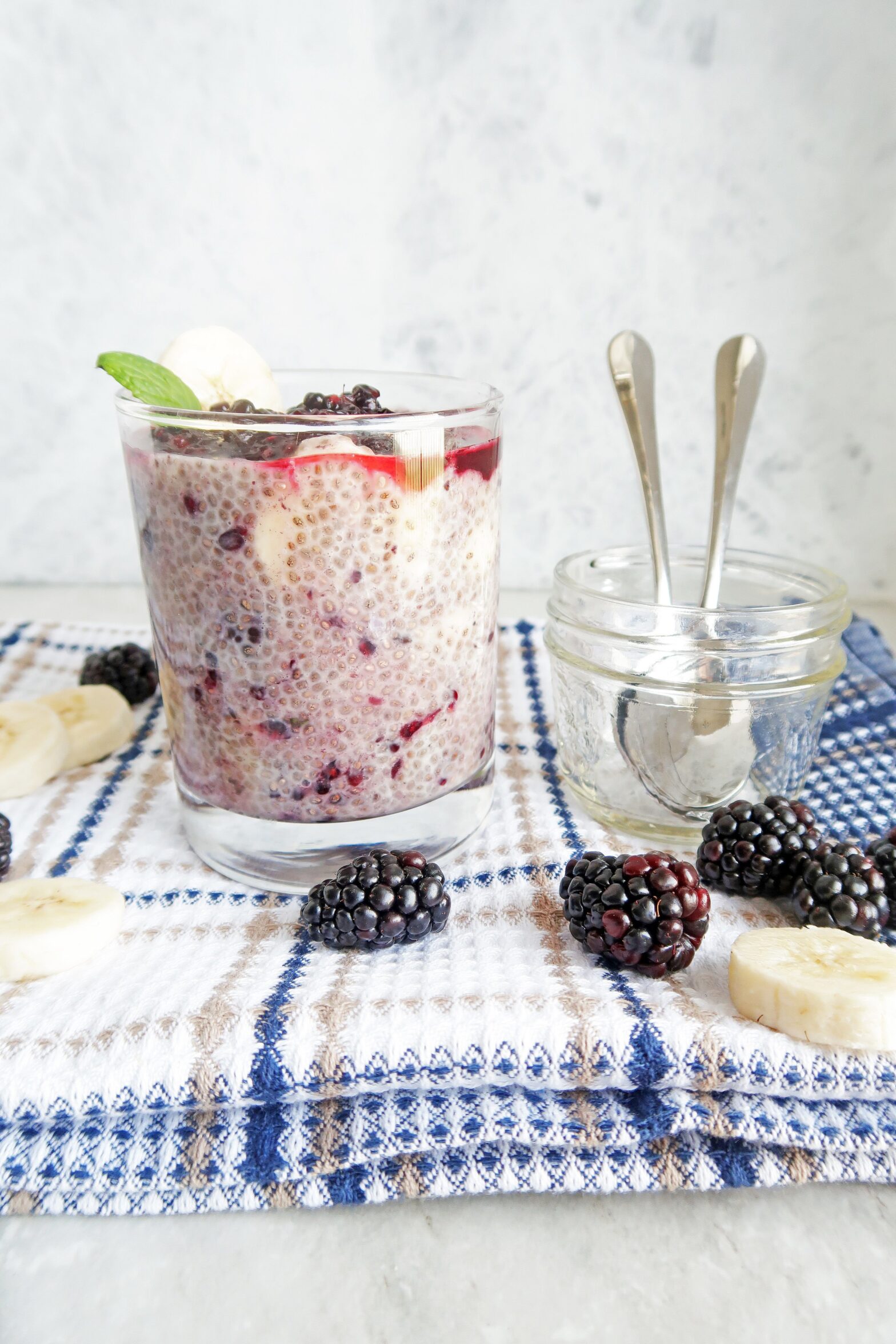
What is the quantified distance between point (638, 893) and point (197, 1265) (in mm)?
374

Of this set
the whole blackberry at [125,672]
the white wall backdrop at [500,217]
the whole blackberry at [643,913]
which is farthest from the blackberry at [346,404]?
the white wall backdrop at [500,217]

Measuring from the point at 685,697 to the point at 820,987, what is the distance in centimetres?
35

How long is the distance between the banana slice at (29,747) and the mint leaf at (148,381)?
471 millimetres

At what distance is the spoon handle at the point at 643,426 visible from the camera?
107 centimetres

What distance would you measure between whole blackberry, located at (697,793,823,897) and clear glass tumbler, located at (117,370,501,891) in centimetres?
23

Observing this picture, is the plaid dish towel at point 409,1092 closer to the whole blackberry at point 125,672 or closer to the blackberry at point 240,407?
the blackberry at point 240,407

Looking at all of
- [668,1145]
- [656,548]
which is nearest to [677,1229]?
[668,1145]

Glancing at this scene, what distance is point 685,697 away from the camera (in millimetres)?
952

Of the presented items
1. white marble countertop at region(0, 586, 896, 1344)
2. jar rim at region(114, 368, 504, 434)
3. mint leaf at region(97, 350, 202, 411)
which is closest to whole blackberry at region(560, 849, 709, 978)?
white marble countertop at region(0, 586, 896, 1344)

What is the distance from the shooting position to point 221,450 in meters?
0.75

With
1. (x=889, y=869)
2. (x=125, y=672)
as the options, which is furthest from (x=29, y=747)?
(x=889, y=869)

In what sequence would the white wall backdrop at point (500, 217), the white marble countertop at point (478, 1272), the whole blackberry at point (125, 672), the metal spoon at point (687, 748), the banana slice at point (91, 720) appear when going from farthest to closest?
the white wall backdrop at point (500, 217)
the whole blackberry at point (125, 672)
the banana slice at point (91, 720)
the metal spoon at point (687, 748)
the white marble countertop at point (478, 1272)

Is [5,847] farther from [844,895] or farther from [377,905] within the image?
[844,895]

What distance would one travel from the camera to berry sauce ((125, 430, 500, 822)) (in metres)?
0.76
